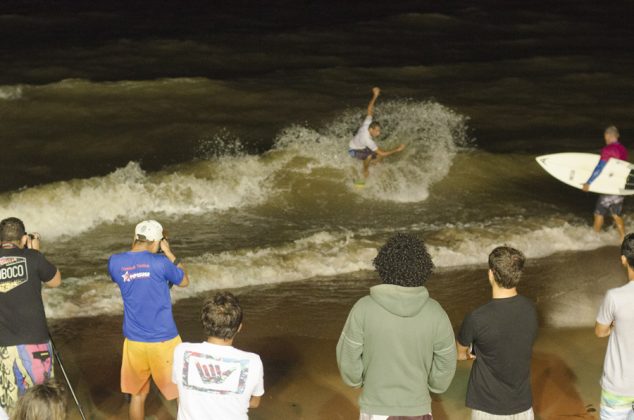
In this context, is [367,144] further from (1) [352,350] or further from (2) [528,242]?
(1) [352,350]

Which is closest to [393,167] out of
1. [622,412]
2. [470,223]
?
[470,223]

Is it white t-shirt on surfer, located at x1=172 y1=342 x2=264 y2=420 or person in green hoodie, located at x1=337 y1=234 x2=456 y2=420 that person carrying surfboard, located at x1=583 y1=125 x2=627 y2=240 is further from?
white t-shirt on surfer, located at x1=172 y1=342 x2=264 y2=420

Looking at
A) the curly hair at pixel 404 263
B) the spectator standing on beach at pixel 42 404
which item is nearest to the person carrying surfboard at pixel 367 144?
the curly hair at pixel 404 263

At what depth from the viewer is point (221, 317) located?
4.61 metres

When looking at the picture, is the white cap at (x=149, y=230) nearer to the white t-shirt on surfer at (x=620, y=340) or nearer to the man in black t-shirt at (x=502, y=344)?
the man in black t-shirt at (x=502, y=344)

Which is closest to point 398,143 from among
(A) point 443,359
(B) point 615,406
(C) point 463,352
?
(B) point 615,406

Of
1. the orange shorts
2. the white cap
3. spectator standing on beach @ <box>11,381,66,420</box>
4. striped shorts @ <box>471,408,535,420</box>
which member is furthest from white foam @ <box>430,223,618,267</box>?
Result: spectator standing on beach @ <box>11,381,66,420</box>

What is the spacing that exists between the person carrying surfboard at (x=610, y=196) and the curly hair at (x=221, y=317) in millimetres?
7667

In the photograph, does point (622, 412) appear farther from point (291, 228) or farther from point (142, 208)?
point (142, 208)

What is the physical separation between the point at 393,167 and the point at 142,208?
4.45 metres

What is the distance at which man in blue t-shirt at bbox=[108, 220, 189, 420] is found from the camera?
598 cm

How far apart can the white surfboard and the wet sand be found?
1.01m

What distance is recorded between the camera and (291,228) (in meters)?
12.4

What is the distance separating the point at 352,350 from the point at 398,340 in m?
0.26
